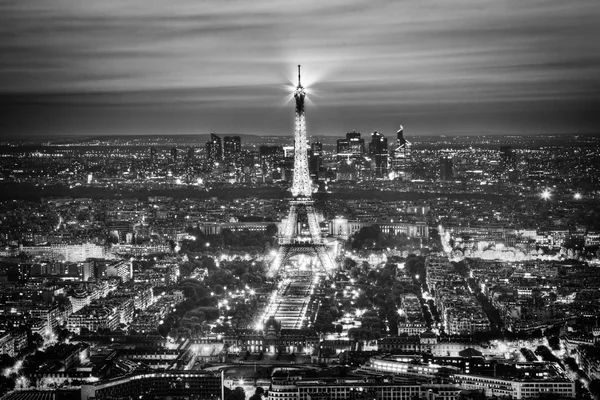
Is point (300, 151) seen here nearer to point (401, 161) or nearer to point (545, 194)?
point (545, 194)

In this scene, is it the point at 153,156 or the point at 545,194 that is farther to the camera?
the point at 153,156

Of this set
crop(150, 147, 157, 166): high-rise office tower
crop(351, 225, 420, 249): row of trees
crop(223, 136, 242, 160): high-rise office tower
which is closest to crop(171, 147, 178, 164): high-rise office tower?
crop(150, 147, 157, 166): high-rise office tower

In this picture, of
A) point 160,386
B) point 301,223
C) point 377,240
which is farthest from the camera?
point 377,240

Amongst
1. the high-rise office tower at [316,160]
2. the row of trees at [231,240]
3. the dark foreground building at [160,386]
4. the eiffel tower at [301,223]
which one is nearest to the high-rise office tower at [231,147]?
the high-rise office tower at [316,160]

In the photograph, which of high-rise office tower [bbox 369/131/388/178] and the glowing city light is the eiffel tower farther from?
high-rise office tower [bbox 369/131/388/178]

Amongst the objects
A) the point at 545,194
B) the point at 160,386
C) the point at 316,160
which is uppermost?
the point at 316,160

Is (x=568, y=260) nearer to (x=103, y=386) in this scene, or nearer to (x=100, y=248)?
(x=100, y=248)

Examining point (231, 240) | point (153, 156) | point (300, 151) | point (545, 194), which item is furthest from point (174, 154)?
point (545, 194)

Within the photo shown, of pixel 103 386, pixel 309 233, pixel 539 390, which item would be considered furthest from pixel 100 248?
pixel 539 390
